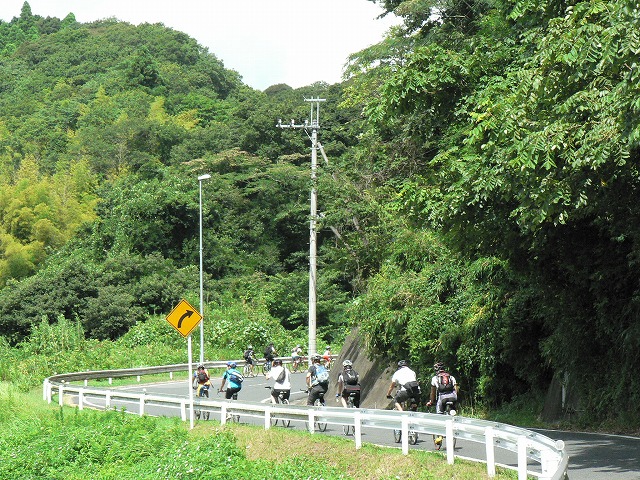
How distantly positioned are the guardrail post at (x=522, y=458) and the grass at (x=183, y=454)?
1.16 metres

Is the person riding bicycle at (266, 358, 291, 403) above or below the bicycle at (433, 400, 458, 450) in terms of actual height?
below

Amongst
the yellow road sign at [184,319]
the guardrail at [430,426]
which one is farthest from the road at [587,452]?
the yellow road sign at [184,319]

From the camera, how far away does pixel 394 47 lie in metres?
32.1

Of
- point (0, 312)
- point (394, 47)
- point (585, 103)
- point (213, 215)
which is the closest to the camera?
point (585, 103)

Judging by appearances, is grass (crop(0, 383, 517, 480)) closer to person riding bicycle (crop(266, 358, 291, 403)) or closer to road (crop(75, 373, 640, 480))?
road (crop(75, 373, 640, 480))

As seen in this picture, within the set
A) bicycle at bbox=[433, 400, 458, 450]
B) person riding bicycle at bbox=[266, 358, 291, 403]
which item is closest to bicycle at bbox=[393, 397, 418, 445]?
bicycle at bbox=[433, 400, 458, 450]

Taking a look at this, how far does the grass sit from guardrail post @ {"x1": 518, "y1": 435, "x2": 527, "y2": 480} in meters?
1.16

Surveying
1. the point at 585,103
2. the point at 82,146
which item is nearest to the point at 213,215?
the point at 82,146

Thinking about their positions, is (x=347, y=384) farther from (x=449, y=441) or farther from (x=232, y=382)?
(x=449, y=441)

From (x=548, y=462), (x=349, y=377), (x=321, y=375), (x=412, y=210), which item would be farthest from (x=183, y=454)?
(x=548, y=462)

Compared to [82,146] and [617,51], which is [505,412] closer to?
[617,51]

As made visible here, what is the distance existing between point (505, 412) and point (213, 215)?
45774mm

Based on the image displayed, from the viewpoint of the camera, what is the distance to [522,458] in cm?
1164

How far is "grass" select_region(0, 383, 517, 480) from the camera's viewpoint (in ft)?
49.2
